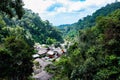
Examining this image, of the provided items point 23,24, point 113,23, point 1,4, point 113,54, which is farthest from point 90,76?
point 23,24

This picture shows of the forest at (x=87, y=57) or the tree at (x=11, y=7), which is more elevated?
the tree at (x=11, y=7)

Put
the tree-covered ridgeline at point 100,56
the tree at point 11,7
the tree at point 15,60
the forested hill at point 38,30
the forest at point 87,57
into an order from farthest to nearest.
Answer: the forested hill at point 38,30 → the tree at point 15,60 → the forest at point 87,57 → the tree-covered ridgeline at point 100,56 → the tree at point 11,7

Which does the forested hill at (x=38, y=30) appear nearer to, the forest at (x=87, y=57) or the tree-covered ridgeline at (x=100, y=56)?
the forest at (x=87, y=57)

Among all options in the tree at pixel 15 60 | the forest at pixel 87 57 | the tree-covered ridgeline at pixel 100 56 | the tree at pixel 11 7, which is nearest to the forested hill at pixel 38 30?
the forest at pixel 87 57

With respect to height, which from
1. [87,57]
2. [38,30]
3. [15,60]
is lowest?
[38,30]

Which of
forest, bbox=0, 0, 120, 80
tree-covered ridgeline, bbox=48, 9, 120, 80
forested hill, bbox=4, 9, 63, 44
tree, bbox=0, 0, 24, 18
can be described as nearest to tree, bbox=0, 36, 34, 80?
forest, bbox=0, 0, 120, 80

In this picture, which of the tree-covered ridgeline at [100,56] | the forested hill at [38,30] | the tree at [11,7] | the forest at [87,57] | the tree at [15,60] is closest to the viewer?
the tree at [11,7]

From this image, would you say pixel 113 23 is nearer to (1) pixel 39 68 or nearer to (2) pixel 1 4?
(2) pixel 1 4

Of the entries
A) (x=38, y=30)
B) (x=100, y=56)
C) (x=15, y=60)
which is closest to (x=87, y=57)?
(x=100, y=56)

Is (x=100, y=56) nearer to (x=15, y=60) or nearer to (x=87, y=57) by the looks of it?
(x=87, y=57)

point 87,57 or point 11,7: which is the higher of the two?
point 11,7
